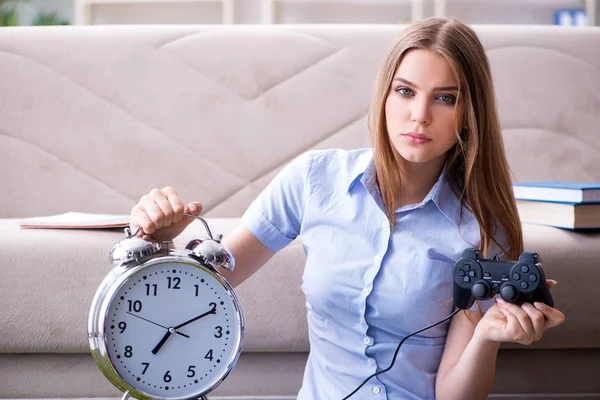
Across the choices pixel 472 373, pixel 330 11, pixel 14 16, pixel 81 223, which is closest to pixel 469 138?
pixel 472 373

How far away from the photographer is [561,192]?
1.48 m

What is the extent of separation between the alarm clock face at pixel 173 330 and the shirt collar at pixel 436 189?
1.44 feet

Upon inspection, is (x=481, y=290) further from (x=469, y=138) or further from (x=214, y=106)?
(x=214, y=106)

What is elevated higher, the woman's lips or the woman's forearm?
the woman's lips

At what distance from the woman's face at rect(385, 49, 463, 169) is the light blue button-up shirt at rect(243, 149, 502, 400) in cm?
12

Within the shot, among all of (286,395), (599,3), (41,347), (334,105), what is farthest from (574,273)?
(599,3)

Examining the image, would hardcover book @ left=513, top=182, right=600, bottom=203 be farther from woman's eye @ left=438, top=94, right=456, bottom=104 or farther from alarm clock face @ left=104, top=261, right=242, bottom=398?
alarm clock face @ left=104, top=261, right=242, bottom=398

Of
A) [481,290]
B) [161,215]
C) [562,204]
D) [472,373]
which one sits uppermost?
[161,215]

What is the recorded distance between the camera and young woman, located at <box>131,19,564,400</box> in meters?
1.12

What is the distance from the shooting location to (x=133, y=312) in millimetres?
836

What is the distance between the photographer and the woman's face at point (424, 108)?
3.63ft

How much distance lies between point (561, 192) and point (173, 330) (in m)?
0.97

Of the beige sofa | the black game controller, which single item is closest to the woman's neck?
the black game controller

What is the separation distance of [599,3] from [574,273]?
283 centimetres
